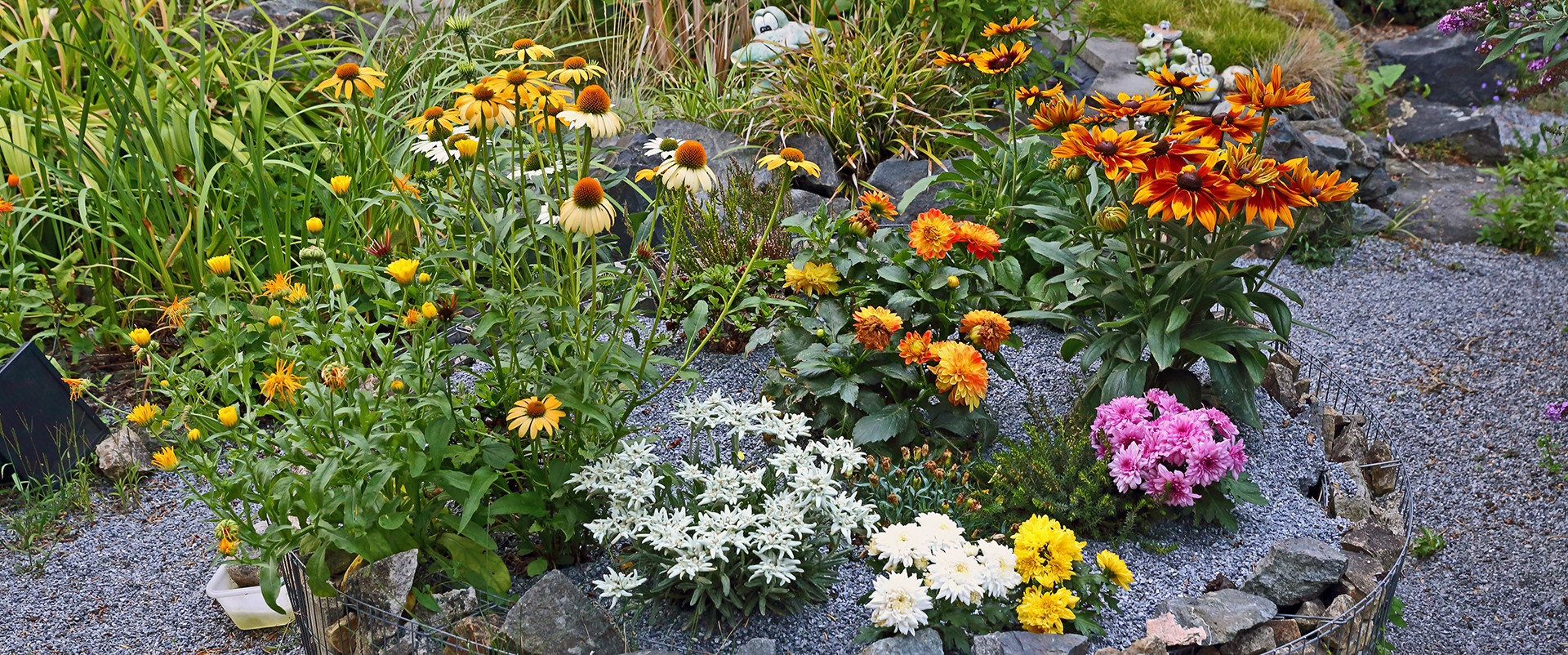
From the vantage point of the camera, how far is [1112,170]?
206 centimetres

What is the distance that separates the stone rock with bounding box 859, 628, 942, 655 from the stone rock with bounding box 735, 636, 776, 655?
17 centimetres

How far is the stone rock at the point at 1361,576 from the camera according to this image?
2049mm

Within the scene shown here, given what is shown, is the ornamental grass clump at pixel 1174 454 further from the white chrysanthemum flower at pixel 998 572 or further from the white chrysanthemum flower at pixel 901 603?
the white chrysanthemum flower at pixel 901 603

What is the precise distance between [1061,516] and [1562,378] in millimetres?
2551

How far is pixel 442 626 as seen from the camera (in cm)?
190

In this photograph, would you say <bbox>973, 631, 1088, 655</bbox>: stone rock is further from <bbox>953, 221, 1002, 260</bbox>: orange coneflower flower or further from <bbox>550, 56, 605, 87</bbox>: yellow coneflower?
<bbox>550, 56, 605, 87</bbox>: yellow coneflower

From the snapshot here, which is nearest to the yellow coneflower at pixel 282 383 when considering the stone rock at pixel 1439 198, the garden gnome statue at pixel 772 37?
the garden gnome statue at pixel 772 37

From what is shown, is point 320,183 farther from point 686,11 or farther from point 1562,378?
point 1562,378

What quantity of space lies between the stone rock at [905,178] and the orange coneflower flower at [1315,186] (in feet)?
6.65

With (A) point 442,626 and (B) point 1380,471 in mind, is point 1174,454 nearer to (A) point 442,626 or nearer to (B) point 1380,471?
(B) point 1380,471

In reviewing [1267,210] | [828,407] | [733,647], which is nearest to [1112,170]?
[1267,210]

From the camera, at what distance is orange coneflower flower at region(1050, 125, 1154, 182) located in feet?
6.72

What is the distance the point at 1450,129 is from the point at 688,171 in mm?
5639

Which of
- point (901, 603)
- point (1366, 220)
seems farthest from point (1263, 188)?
point (1366, 220)
